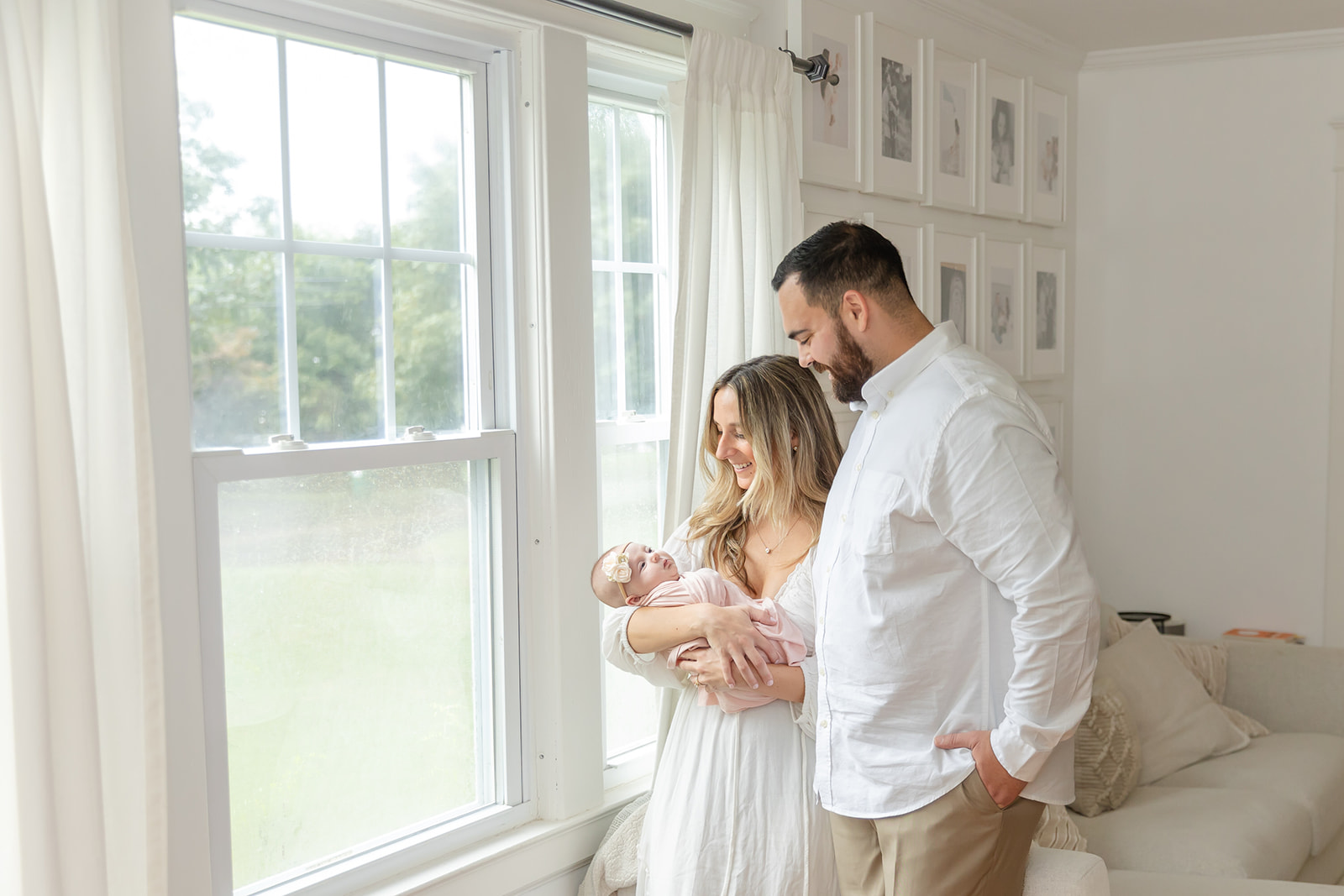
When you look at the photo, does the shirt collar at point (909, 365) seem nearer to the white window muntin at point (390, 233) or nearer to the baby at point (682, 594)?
the baby at point (682, 594)

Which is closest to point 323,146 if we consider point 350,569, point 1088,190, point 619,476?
point 350,569

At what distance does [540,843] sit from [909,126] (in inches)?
91.2

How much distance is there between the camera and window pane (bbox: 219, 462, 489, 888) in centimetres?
194

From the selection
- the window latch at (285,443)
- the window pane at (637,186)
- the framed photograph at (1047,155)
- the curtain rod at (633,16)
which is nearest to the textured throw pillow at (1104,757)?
the window pane at (637,186)

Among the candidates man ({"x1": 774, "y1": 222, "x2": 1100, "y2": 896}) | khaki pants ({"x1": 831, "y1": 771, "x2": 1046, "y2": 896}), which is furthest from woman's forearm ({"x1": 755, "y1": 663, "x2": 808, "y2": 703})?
khaki pants ({"x1": 831, "y1": 771, "x2": 1046, "y2": 896})

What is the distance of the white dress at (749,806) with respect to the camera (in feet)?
6.22

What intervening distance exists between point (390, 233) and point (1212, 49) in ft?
11.0

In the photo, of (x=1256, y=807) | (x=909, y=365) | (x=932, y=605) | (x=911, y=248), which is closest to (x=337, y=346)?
(x=909, y=365)

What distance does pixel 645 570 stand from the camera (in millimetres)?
2059

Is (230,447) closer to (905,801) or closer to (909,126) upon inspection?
(905,801)

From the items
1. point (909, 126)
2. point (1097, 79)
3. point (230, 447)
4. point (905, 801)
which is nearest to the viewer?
point (905, 801)

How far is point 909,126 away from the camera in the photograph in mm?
3379

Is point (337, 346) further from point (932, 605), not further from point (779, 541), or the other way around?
point (932, 605)

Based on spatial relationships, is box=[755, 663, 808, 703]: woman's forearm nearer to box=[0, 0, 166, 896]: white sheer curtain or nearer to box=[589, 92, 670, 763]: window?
box=[589, 92, 670, 763]: window
